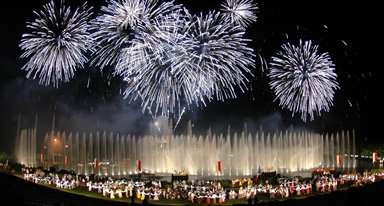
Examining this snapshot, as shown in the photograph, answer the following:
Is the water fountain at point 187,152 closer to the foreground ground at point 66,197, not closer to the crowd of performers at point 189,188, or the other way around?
the crowd of performers at point 189,188

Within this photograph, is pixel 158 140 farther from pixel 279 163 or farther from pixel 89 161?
pixel 279 163

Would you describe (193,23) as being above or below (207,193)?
above

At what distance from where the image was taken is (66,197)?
981 inches

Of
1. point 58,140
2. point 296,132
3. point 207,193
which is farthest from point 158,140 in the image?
point 207,193

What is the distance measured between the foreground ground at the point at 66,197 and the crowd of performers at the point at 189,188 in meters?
1.18

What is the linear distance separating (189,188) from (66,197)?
25.4ft

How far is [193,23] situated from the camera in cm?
2914

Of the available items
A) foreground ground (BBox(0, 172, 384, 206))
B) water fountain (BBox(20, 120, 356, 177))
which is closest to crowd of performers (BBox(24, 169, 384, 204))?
foreground ground (BBox(0, 172, 384, 206))

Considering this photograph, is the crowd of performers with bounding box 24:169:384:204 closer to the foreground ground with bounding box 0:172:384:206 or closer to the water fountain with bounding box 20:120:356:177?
the foreground ground with bounding box 0:172:384:206

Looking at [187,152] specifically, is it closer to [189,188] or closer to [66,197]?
[189,188]

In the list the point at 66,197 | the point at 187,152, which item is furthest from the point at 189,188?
the point at 187,152

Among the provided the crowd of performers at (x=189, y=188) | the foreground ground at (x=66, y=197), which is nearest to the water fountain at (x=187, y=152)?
the crowd of performers at (x=189, y=188)

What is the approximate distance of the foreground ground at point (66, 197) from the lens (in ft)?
61.2

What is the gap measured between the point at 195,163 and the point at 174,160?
9.89 feet
